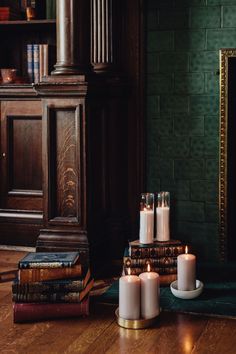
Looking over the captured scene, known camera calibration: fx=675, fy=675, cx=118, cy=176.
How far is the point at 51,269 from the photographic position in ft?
8.86

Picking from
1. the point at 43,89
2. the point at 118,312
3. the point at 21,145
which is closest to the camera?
the point at 118,312

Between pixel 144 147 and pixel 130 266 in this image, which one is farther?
pixel 144 147

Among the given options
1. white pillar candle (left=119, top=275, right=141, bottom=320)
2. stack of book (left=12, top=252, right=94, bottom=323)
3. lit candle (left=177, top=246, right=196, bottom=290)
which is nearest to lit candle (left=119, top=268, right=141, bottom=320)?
white pillar candle (left=119, top=275, right=141, bottom=320)

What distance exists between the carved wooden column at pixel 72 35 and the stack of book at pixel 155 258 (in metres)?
0.92

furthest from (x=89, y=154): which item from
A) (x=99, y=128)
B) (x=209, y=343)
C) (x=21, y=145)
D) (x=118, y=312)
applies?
(x=209, y=343)

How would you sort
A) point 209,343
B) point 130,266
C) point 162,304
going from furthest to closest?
point 130,266 < point 162,304 < point 209,343

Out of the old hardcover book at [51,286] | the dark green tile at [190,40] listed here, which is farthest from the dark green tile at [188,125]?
the old hardcover book at [51,286]

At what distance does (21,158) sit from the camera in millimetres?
3906

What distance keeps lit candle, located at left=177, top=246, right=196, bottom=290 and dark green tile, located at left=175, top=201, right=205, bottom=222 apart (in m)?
0.79

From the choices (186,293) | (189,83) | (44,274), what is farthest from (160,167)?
(44,274)

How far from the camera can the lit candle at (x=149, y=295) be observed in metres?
2.56

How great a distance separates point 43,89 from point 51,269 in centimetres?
101

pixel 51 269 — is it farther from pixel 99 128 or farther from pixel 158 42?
pixel 158 42

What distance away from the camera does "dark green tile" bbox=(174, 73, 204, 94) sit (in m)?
3.61
